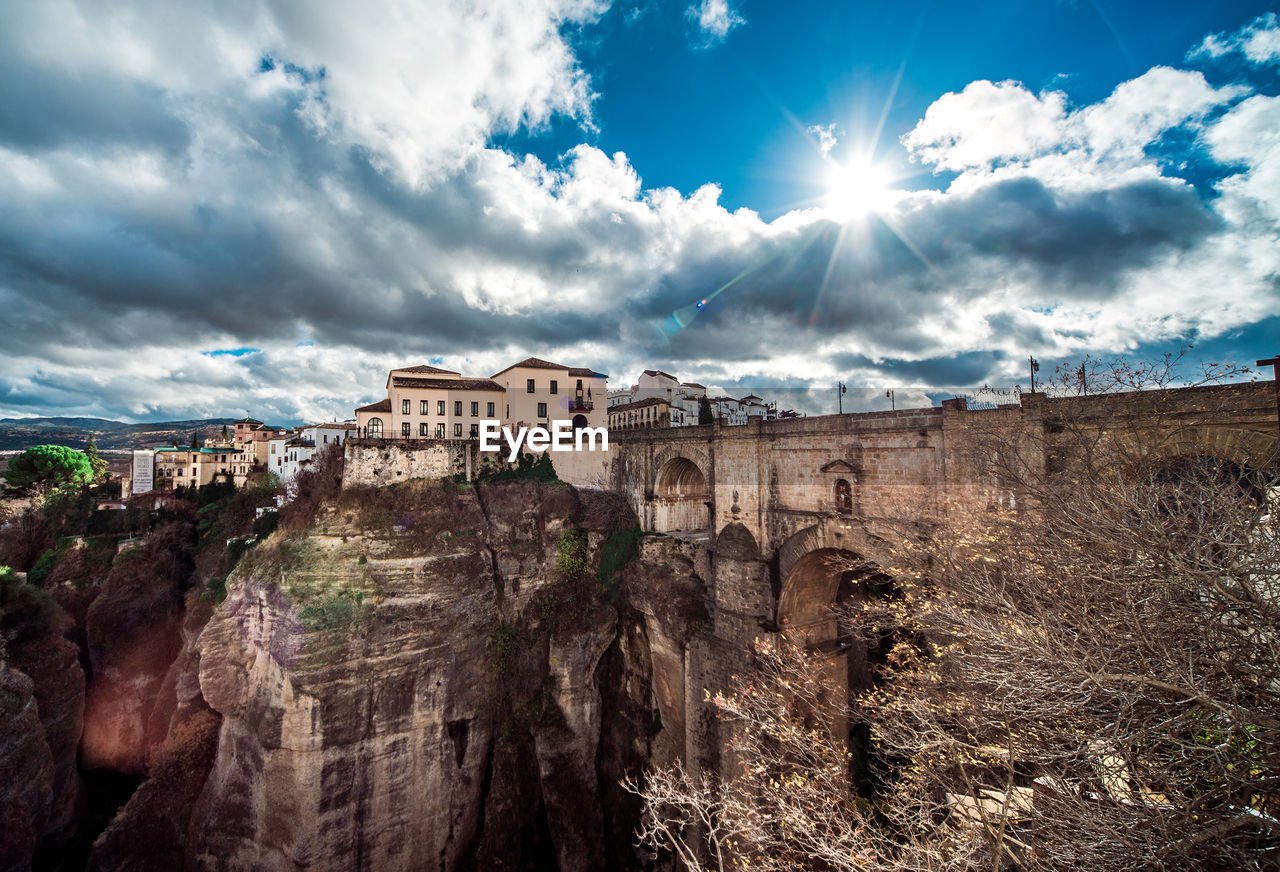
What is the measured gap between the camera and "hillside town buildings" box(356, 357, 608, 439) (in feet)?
96.9

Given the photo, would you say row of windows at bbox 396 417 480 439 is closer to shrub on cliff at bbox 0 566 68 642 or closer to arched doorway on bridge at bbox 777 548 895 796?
shrub on cliff at bbox 0 566 68 642

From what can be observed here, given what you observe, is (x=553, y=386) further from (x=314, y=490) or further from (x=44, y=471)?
(x=44, y=471)

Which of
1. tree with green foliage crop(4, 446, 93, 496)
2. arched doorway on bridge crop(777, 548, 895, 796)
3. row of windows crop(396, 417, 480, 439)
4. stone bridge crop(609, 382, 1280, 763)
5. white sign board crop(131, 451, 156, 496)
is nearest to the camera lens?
stone bridge crop(609, 382, 1280, 763)

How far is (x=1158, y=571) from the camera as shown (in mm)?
6191

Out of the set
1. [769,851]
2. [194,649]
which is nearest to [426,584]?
[194,649]

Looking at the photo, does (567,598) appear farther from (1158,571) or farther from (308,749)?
(1158,571)

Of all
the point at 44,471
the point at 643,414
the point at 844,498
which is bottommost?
the point at 844,498

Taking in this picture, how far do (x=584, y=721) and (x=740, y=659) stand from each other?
8961mm

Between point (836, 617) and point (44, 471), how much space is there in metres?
52.6

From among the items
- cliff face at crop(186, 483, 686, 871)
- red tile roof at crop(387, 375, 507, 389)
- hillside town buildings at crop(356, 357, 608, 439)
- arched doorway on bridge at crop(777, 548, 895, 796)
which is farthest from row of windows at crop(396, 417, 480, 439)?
arched doorway on bridge at crop(777, 548, 895, 796)

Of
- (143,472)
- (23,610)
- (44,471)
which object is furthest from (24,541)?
(143,472)

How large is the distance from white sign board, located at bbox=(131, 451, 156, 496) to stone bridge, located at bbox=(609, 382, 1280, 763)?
43.3 metres

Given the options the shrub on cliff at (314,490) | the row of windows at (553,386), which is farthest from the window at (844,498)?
the shrub on cliff at (314,490)

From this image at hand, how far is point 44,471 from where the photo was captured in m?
34.1
